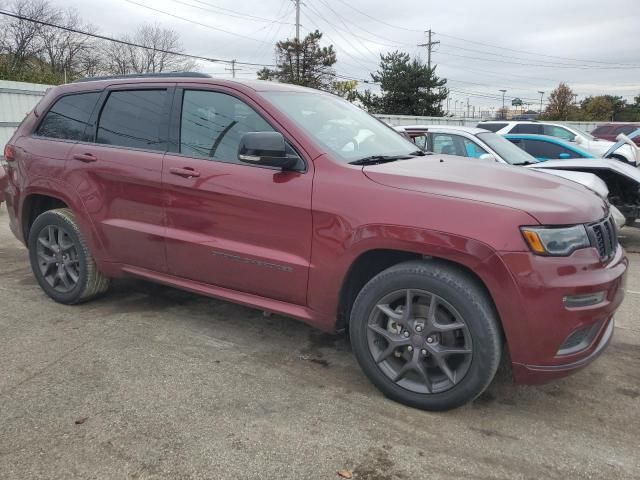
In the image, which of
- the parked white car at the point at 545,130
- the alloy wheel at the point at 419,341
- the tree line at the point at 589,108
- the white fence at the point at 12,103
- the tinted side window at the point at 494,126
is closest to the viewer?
the alloy wheel at the point at 419,341

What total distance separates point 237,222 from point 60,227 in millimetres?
1846

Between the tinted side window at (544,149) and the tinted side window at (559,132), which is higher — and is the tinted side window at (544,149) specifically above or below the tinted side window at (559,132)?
below

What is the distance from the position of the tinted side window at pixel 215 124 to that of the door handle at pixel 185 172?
0.40ft

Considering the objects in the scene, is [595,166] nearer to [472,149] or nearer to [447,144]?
[472,149]

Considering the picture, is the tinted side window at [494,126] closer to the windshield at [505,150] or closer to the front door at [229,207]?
the windshield at [505,150]

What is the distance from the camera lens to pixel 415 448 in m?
2.65

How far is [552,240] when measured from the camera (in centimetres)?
261

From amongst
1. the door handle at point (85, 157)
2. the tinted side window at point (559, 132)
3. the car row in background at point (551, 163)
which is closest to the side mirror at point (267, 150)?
the door handle at point (85, 157)

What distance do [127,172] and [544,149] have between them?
25.8ft

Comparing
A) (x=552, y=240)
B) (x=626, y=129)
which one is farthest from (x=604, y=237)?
(x=626, y=129)

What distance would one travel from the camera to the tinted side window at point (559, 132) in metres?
15.8

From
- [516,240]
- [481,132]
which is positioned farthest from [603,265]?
[481,132]

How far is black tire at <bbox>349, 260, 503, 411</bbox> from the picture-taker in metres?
2.71

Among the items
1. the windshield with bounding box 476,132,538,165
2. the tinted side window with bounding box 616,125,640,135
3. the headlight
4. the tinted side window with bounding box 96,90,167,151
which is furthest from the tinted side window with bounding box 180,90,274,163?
the tinted side window with bounding box 616,125,640,135
